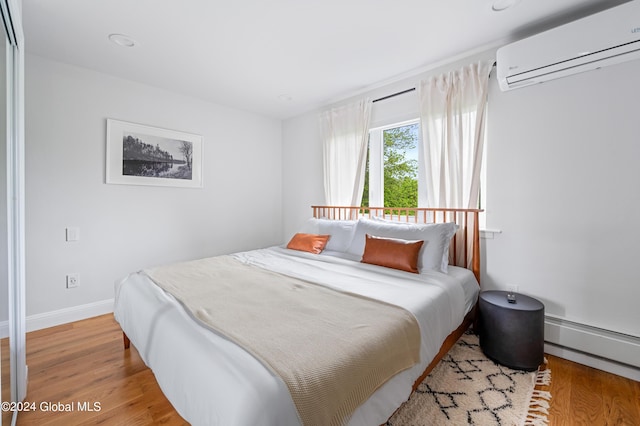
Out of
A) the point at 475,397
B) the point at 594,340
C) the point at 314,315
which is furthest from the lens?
the point at 594,340

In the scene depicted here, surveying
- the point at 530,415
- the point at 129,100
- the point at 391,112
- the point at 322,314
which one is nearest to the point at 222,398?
the point at 322,314

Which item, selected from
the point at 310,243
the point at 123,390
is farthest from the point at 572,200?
the point at 123,390

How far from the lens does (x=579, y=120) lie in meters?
2.01

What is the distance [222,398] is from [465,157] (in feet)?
8.44

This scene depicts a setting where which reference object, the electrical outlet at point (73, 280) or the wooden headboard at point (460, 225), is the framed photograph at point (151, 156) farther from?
the wooden headboard at point (460, 225)

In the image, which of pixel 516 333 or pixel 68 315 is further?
pixel 68 315

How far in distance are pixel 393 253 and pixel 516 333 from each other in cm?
97

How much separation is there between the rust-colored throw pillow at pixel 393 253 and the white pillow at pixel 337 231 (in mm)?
409

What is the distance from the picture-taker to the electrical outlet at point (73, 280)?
8.89 ft

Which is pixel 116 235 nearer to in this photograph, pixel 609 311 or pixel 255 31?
pixel 255 31

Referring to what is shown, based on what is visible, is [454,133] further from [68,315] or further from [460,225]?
[68,315]

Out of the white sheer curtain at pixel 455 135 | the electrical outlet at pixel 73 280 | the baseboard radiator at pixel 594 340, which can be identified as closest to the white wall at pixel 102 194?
the electrical outlet at pixel 73 280

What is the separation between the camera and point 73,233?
107 inches

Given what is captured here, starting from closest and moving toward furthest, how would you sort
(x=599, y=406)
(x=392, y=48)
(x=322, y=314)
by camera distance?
(x=322, y=314)
(x=599, y=406)
(x=392, y=48)
